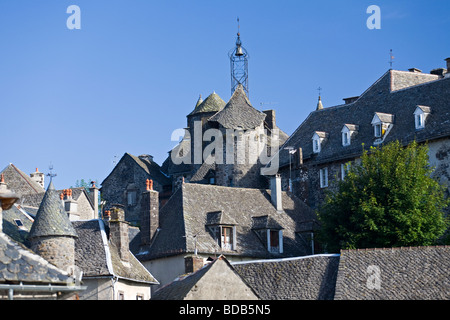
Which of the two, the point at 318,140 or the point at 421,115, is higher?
the point at 421,115

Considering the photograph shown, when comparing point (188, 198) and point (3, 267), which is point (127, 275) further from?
point (3, 267)

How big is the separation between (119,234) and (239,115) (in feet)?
82.7

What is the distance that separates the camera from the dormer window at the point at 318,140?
64.8 metres

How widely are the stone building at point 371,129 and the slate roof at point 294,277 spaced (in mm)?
17052

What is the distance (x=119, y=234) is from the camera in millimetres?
44875

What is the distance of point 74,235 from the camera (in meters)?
35.3

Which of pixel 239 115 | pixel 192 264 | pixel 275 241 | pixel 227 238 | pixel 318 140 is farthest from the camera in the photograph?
pixel 239 115

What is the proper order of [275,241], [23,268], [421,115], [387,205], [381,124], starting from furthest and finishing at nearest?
[381,124] < [421,115] < [275,241] < [387,205] < [23,268]

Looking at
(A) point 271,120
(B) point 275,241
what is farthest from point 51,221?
(A) point 271,120

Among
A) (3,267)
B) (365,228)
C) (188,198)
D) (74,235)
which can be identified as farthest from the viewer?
(188,198)

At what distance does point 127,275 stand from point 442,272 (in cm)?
1378

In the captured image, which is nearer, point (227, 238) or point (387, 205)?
point (387, 205)

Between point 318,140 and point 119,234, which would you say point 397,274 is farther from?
point 318,140
